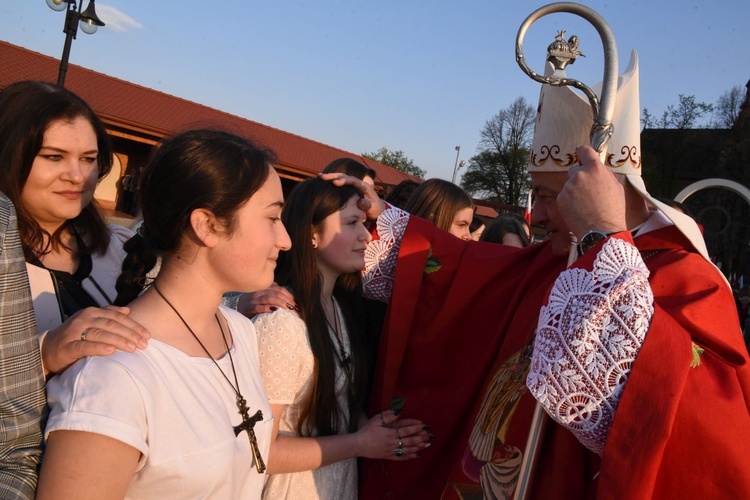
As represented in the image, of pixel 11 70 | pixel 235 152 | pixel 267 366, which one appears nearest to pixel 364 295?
pixel 267 366

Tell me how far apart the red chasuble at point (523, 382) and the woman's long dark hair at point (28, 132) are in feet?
4.18

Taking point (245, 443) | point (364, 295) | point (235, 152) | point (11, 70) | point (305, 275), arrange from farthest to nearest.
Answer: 1. point (11, 70)
2. point (364, 295)
3. point (305, 275)
4. point (235, 152)
5. point (245, 443)

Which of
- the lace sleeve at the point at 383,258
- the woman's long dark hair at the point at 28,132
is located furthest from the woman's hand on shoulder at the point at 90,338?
the lace sleeve at the point at 383,258

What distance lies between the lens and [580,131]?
210 centimetres

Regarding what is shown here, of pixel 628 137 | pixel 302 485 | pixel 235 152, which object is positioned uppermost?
pixel 628 137

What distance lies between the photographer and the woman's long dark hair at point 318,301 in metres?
2.11

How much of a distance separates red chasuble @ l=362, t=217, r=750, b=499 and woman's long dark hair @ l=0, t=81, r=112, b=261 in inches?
50.1

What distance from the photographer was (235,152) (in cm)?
163

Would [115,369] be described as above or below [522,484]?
above

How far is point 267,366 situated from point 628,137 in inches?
57.6

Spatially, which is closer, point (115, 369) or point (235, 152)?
point (115, 369)

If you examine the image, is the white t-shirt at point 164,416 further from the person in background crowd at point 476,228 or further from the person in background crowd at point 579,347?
the person in background crowd at point 476,228

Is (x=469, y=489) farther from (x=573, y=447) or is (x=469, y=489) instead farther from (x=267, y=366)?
(x=267, y=366)

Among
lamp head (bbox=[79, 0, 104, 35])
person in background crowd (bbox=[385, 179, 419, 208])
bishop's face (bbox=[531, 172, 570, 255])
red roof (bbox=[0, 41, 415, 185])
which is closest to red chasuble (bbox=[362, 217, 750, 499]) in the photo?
bishop's face (bbox=[531, 172, 570, 255])
